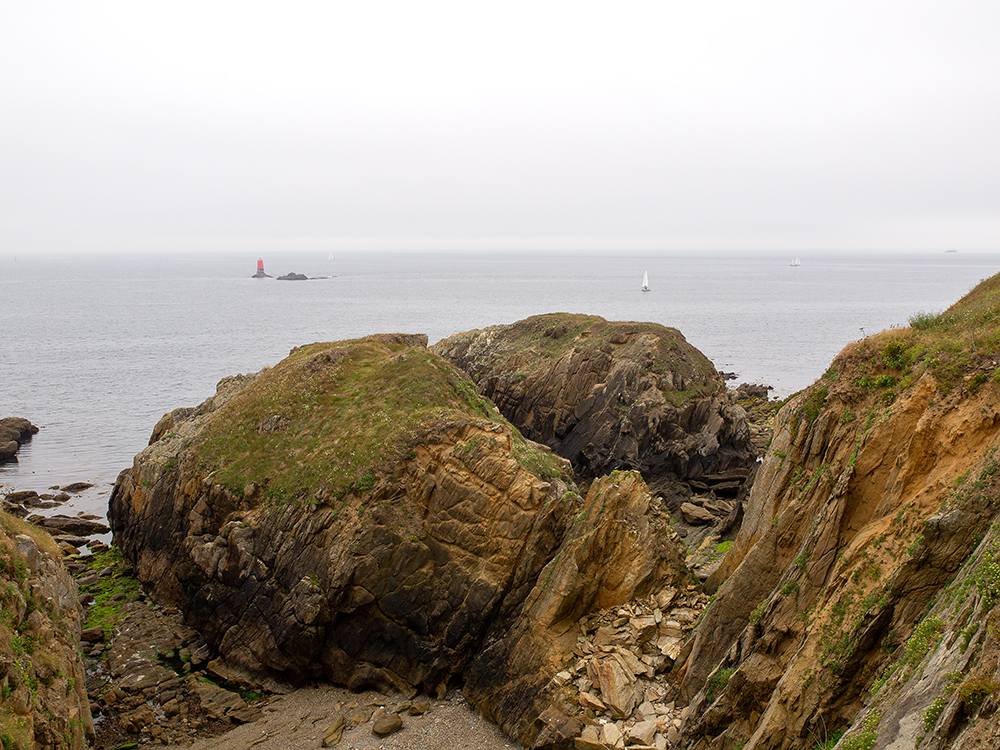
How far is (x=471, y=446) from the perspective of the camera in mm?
34562

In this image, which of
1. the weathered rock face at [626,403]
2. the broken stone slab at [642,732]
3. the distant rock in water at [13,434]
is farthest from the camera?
the distant rock in water at [13,434]

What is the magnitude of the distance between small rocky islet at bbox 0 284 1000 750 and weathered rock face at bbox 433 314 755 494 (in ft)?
14.6

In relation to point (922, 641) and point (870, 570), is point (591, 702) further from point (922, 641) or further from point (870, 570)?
point (922, 641)

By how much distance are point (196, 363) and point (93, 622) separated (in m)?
78.9

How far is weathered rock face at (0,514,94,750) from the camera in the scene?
2061 centimetres

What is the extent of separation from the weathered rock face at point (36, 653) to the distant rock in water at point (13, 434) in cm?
4072

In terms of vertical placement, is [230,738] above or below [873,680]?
below

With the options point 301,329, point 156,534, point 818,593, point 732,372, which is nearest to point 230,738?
point 156,534

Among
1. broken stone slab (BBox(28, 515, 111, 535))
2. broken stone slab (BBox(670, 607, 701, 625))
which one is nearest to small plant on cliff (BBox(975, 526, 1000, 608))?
broken stone slab (BBox(670, 607, 701, 625))

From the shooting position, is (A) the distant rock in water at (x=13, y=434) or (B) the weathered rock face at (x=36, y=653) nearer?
(B) the weathered rock face at (x=36, y=653)

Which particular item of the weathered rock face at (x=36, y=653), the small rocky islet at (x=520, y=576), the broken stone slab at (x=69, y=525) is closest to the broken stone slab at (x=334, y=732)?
the small rocky islet at (x=520, y=576)

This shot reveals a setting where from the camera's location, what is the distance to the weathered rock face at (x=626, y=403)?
55.6m

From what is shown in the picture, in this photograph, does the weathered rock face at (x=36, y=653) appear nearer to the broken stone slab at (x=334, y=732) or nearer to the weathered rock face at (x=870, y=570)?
the broken stone slab at (x=334, y=732)

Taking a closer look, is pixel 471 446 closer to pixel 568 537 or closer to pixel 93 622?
pixel 568 537
